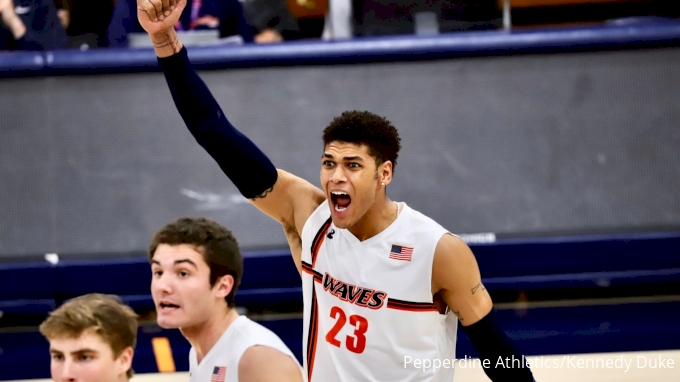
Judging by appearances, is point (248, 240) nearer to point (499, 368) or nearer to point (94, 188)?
point (94, 188)

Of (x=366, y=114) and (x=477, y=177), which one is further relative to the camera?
(x=477, y=177)

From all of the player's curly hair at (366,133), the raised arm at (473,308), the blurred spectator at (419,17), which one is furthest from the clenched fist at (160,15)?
the blurred spectator at (419,17)

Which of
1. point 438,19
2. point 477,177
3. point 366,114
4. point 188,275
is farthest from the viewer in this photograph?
point 438,19

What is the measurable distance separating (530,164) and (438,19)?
1131 mm

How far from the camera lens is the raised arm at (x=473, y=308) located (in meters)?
2.73

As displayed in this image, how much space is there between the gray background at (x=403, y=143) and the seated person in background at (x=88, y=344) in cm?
198

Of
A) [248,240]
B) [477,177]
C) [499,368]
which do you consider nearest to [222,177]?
[248,240]

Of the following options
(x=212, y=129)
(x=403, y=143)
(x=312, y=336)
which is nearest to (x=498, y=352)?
(x=312, y=336)

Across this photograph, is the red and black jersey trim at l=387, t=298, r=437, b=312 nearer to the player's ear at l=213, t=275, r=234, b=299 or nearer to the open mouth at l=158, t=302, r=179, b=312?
the player's ear at l=213, t=275, r=234, b=299

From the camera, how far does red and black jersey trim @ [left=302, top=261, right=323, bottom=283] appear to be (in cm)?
290

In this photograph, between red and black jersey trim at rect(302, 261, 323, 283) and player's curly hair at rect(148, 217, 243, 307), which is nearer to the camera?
player's curly hair at rect(148, 217, 243, 307)

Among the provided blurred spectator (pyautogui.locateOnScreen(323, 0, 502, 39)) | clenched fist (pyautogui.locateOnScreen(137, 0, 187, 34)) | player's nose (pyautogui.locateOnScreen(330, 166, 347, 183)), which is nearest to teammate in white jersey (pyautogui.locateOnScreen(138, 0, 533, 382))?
player's nose (pyautogui.locateOnScreen(330, 166, 347, 183))

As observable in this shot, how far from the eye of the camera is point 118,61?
446 cm

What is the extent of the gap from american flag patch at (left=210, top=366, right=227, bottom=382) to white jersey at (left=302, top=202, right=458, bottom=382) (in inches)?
15.7
